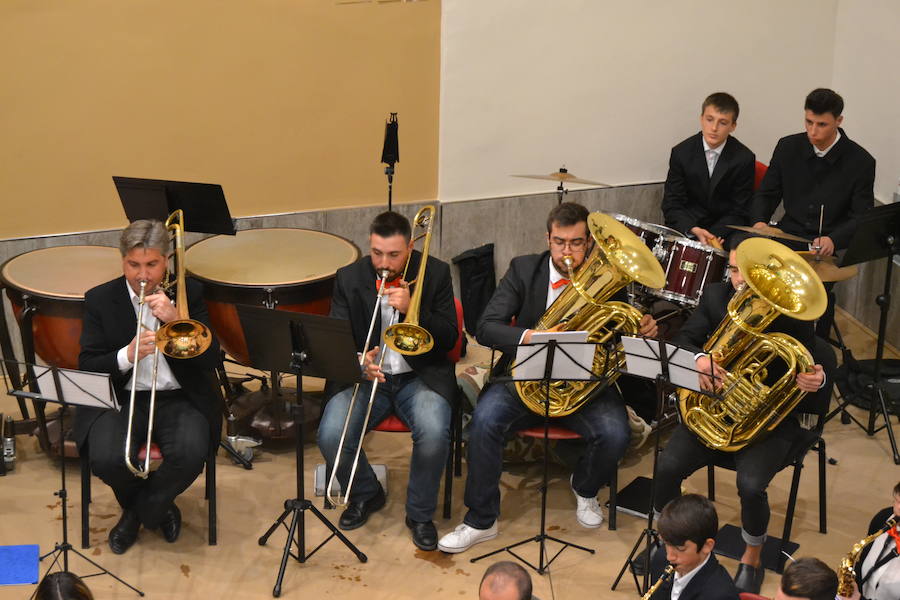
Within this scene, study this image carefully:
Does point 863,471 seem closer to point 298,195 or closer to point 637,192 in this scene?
point 637,192

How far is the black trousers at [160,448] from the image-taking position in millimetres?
4680

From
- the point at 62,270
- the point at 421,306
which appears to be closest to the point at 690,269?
the point at 421,306

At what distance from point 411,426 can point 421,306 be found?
0.53m

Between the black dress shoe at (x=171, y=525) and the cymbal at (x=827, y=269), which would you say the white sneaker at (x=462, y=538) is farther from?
the cymbal at (x=827, y=269)

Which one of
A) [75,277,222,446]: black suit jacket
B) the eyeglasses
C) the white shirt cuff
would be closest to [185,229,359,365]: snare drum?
[75,277,222,446]: black suit jacket

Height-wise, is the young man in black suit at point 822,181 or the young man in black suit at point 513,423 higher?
the young man in black suit at point 822,181

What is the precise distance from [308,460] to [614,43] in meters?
3.46

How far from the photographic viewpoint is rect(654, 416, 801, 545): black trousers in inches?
180

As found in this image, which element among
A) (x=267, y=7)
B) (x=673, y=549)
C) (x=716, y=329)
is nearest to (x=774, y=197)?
(x=716, y=329)

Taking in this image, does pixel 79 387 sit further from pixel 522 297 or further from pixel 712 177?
pixel 712 177

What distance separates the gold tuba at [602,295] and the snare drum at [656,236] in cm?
127

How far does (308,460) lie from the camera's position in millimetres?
5691

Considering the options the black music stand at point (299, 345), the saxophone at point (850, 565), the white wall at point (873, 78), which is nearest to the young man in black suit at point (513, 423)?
the black music stand at point (299, 345)

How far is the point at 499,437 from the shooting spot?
16.1ft
